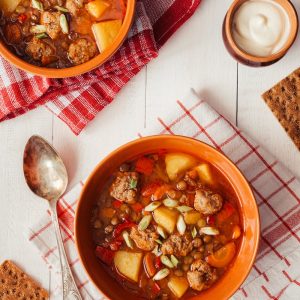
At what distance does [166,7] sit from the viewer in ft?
10.6

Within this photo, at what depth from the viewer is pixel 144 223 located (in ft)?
9.65

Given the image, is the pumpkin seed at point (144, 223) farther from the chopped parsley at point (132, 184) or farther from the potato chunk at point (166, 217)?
the chopped parsley at point (132, 184)

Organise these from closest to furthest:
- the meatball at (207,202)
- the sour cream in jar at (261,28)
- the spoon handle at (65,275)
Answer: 1. the meatball at (207,202)
2. the sour cream in jar at (261,28)
3. the spoon handle at (65,275)

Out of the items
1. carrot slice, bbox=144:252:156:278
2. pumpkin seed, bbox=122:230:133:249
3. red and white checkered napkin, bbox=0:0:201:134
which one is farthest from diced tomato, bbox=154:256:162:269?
red and white checkered napkin, bbox=0:0:201:134

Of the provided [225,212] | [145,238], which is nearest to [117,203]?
[145,238]

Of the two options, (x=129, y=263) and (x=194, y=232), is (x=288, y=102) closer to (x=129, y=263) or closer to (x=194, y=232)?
(x=194, y=232)

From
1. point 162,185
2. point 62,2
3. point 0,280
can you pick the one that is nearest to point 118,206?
point 162,185

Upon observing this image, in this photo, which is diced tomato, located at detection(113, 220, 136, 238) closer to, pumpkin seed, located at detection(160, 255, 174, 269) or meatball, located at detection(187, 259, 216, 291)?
pumpkin seed, located at detection(160, 255, 174, 269)

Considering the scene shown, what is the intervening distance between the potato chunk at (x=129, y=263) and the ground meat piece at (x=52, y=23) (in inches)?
47.2

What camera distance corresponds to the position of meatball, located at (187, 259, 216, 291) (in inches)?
114

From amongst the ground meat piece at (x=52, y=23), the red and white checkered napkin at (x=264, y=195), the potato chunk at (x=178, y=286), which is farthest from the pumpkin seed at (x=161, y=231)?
the ground meat piece at (x=52, y=23)

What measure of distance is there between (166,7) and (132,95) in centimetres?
53

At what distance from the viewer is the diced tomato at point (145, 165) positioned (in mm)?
3008

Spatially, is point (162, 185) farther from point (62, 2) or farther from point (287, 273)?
point (62, 2)
